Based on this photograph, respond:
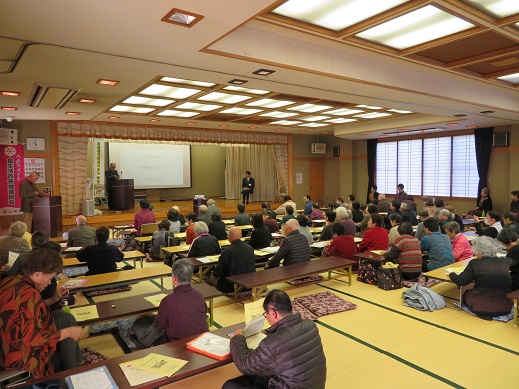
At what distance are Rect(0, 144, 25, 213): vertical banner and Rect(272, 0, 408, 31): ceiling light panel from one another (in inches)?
306

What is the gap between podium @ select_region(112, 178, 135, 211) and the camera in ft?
38.3

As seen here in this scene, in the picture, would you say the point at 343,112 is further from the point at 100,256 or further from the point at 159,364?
the point at 159,364

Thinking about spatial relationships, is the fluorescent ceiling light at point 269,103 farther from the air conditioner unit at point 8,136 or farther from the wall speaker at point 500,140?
the wall speaker at point 500,140

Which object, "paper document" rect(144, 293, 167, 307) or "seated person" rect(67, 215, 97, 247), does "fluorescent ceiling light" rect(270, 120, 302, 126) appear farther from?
"paper document" rect(144, 293, 167, 307)

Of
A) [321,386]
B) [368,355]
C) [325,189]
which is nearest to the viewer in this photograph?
[321,386]

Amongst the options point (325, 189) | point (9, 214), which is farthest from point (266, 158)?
point (9, 214)

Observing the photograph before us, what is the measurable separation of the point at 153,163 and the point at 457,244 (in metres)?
11.4

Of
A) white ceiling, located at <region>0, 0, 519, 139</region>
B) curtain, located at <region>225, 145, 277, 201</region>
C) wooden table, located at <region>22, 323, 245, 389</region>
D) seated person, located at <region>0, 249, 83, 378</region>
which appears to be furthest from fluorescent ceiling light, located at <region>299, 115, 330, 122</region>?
seated person, located at <region>0, 249, 83, 378</region>

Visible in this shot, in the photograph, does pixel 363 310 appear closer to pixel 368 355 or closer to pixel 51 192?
pixel 368 355

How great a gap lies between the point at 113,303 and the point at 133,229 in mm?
5403

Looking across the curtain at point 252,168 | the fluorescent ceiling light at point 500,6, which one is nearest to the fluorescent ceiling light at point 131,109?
the fluorescent ceiling light at point 500,6

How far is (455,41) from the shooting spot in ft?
14.6

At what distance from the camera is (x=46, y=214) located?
8.33 m

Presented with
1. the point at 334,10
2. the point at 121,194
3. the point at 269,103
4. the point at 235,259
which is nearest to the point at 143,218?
the point at 269,103
